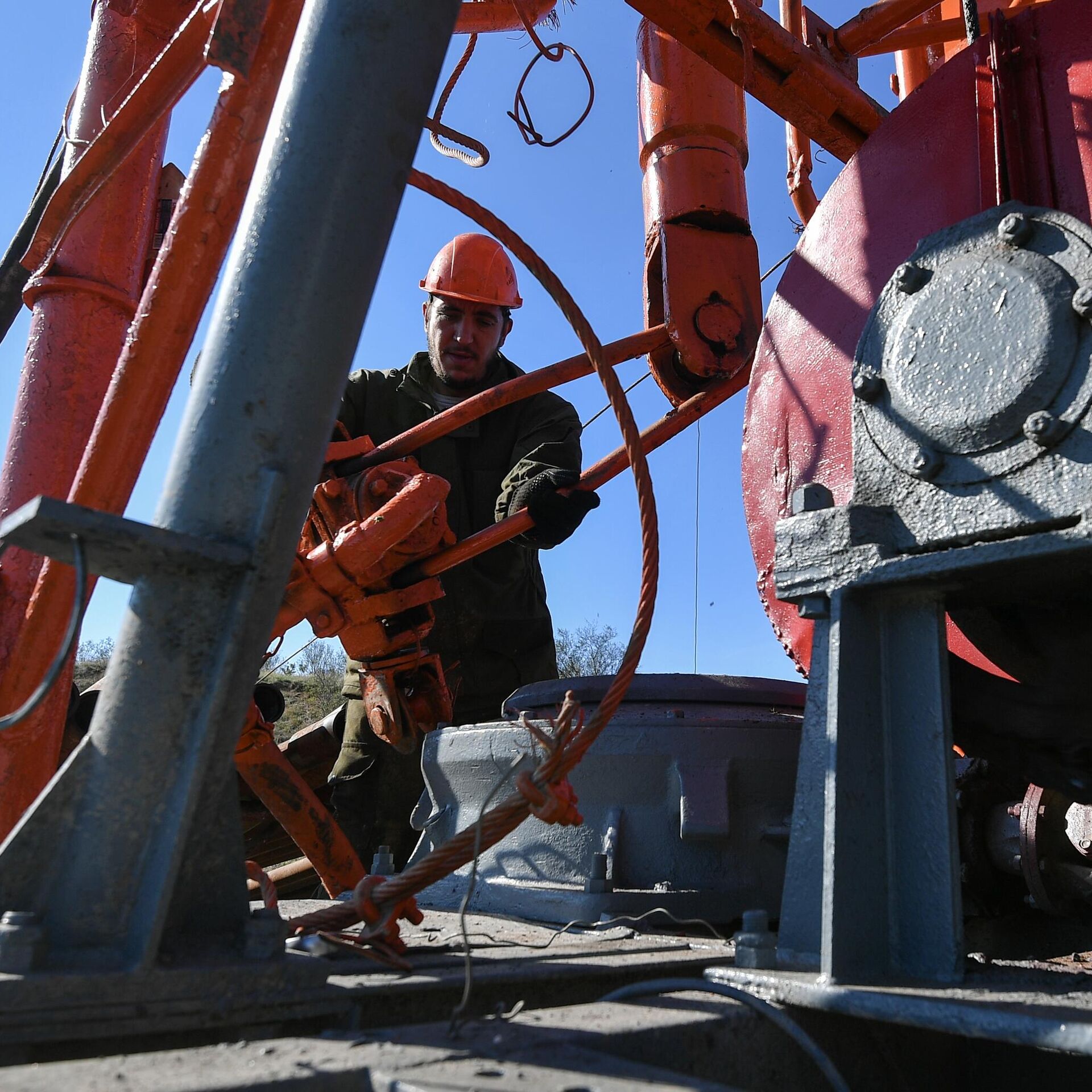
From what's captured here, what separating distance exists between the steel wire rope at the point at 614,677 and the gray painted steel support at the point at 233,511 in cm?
20

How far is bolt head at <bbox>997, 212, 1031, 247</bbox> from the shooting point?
141cm

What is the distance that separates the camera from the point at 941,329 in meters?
1.46

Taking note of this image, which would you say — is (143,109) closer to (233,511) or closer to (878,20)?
(233,511)

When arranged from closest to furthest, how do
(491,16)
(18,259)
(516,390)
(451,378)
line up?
(516,390) < (18,259) < (451,378) < (491,16)

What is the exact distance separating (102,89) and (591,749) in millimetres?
2825

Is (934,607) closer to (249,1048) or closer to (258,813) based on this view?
(249,1048)

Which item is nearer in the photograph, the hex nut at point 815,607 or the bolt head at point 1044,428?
the bolt head at point 1044,428

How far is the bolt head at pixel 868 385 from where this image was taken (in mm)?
1527

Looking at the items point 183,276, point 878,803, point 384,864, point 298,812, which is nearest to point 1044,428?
point 878,803

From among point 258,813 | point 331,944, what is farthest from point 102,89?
point 331,944

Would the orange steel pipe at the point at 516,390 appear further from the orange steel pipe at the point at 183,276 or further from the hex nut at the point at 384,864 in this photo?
the hex nut at the point at 384,864

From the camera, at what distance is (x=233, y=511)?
1182mm

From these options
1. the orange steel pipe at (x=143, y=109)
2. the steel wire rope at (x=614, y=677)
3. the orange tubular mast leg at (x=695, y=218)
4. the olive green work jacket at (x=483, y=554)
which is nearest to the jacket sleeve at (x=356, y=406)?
the olive green work jacket at (x=483, y=554)

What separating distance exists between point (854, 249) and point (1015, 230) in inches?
18.8
